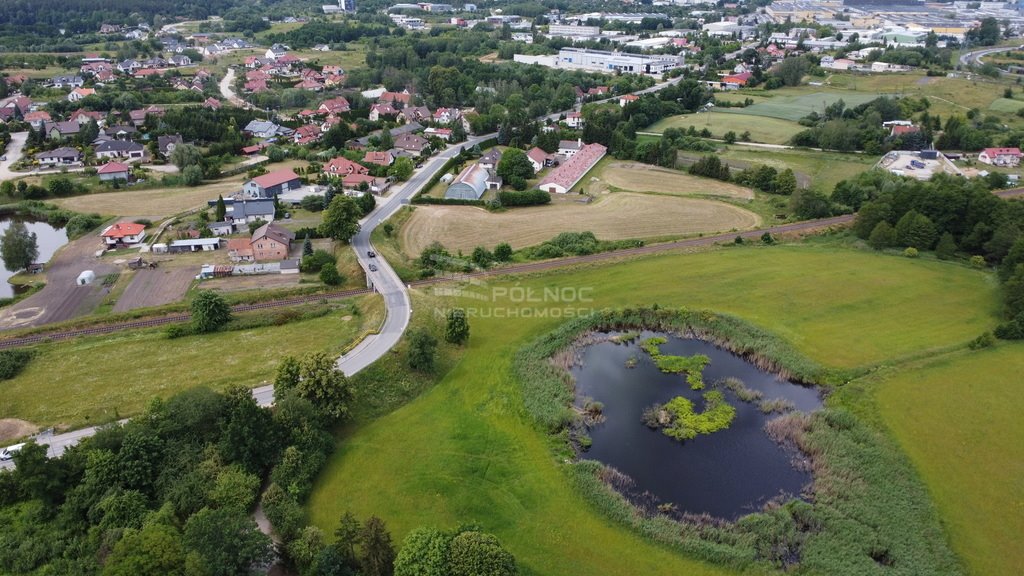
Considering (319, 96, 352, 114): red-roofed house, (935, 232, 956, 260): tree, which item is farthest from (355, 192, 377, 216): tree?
(935, 232, 956, 260): tree

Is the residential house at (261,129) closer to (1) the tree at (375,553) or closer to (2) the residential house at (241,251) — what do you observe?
(2) the residential house at (241,251)

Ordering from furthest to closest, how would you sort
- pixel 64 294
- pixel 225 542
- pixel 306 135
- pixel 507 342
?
1. pixel 306 135
2. pixel 64 294
3. pixel 507 342
4. pixel 225 542

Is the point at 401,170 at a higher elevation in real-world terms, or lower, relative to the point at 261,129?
lower

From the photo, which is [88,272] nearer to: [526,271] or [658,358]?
[526,271]

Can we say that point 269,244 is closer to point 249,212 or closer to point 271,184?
point 249,212

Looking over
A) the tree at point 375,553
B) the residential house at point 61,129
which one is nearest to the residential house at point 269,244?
the tree at point 375,553

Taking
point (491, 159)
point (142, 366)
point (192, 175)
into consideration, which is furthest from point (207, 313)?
point (491, 159)

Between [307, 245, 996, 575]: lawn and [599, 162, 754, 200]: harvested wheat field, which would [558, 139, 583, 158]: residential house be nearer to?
[599, 162, 754, 200]: harvested wheat field
